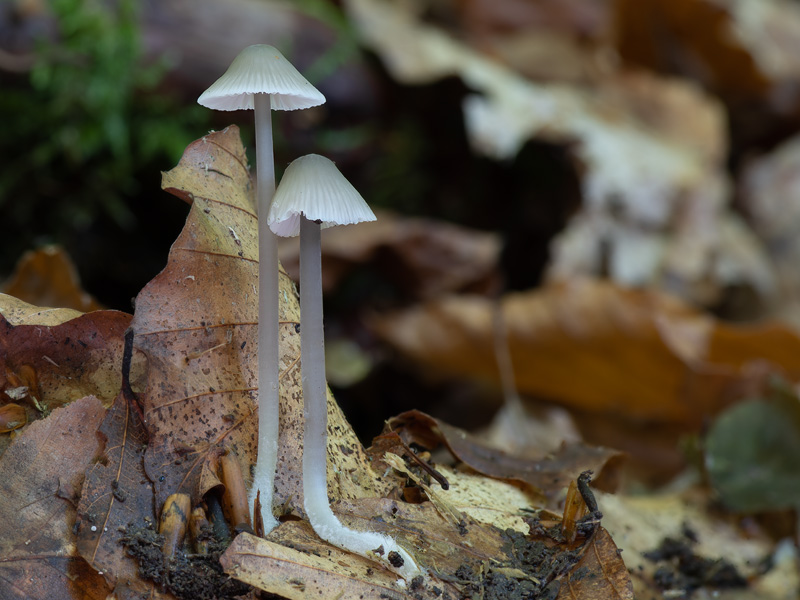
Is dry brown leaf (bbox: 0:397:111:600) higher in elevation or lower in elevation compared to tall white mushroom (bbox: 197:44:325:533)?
lower

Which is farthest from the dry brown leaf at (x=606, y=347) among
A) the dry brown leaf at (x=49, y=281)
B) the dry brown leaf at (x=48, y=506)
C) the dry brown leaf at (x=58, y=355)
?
the dry brown leaf at (x=48, y=506)

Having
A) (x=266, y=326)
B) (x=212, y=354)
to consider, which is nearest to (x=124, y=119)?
(x=212, y=354)

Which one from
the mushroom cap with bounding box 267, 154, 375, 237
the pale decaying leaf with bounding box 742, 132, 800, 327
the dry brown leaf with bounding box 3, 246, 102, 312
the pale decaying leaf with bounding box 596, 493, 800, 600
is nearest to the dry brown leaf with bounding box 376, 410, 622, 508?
the pale decaying leaf with bounding box 596, 493, 800, 600

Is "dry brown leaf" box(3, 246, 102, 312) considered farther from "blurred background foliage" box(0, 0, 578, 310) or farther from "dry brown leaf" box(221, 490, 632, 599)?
"dry brown leaf" box(221, 490, 632, 599)

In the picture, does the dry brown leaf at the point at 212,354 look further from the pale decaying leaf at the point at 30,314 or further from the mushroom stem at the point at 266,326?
the pale decaying leaf at the point at 30,314

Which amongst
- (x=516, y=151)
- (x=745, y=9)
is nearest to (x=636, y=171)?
(x=516, y=151)

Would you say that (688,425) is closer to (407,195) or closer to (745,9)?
(407,195)

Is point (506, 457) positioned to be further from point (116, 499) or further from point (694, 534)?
point (116, 499)
